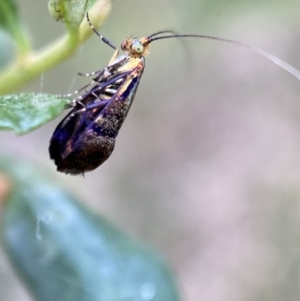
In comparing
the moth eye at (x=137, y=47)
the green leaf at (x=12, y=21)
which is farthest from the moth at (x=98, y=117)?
the green leaf at (x=12, y=21)

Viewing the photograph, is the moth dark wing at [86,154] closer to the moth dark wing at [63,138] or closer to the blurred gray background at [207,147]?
the moth dark wing at [63,138]

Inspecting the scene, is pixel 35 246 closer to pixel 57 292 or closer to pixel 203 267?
pixel 57 292

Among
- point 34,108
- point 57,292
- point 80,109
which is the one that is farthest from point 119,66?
point 57,292

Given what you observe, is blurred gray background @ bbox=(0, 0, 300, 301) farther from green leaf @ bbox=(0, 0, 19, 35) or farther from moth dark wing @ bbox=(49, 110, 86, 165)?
moth dark wing @ bbox=(49, 110, 86, 165)

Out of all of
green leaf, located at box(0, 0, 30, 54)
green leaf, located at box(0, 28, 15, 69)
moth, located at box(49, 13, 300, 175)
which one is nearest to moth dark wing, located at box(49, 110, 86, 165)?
moth, located at box(49, 13, 300, 175)

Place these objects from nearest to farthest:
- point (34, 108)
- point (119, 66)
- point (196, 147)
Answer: point (34, 108) → point (119, 66) → point (196, 147)

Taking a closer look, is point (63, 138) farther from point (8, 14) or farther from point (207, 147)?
point (207, 147)
